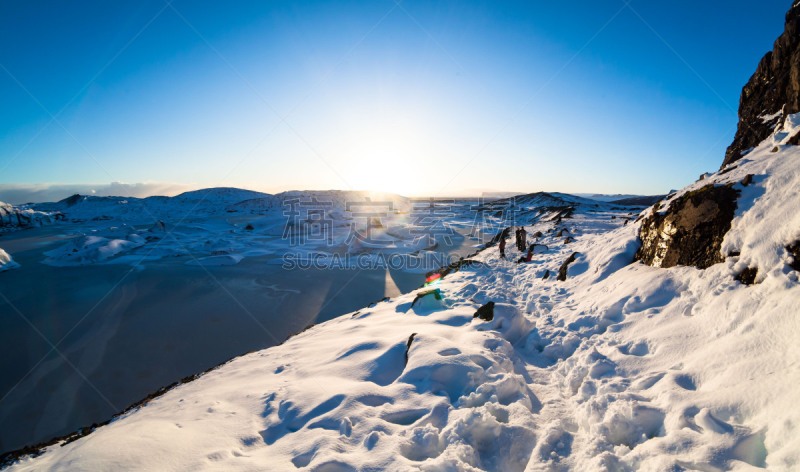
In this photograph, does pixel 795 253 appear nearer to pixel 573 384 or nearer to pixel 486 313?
pixel 573 384

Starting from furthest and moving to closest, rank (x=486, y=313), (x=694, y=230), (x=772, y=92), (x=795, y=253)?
(x=772, y=92) → (x=486, y=313) → (x=694, y=230) → (x=795, y=253)

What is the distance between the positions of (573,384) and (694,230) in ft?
12.3

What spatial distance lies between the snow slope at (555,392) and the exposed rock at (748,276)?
100 millimetres

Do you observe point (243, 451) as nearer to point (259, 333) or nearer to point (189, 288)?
point (259, 333)

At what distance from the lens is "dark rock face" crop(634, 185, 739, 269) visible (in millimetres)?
4629

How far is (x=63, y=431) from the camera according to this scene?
709cm

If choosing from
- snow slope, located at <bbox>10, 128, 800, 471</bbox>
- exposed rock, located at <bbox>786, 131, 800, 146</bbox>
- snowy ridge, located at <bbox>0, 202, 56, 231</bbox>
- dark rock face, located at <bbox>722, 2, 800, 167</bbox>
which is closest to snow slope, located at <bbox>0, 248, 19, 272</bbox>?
snow slope, located at <bbox>10, 128, 800, 471</bbox>

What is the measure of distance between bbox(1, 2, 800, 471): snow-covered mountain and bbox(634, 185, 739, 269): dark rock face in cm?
3

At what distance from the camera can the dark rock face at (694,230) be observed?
4.63 m

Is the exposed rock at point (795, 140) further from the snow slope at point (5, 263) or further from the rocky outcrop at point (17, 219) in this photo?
the rocky outcrop at point (17, 219)

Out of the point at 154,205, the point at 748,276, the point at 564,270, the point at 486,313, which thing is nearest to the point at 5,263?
the point at 486,313

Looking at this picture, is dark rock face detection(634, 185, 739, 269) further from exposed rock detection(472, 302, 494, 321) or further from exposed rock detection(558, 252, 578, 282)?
exposed rock detection(472, 302, 494, 321)

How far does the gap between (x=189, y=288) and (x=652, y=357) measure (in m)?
20.4

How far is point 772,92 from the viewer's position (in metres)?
7.56
